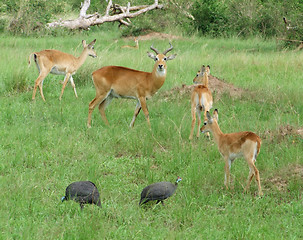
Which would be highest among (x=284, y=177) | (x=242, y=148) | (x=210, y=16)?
(x=242, y=148)

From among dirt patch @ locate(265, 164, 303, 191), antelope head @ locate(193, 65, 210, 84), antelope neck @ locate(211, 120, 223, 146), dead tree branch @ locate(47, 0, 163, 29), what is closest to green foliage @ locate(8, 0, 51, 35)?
dead tree branch @ locate(47, 0, 163, 29)

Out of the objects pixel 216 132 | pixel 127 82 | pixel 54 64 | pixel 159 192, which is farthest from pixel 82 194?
pixel 54 64

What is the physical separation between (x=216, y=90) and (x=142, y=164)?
390cm

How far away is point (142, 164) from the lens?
19.4ft

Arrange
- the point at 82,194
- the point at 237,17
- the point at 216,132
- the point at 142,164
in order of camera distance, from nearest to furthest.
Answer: the point at 82,194 → the point at 216,132 → the point at 142,164 → the point at 237,17

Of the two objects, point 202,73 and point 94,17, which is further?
point 94,17

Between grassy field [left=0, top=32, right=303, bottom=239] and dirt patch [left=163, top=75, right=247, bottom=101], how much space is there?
0.06 meters

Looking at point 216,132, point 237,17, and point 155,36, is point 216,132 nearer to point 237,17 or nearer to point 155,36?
point 155,36

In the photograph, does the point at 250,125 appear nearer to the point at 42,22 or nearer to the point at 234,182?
the point at 234,182

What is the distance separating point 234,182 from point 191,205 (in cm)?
79

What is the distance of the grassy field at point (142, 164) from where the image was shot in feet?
13.8

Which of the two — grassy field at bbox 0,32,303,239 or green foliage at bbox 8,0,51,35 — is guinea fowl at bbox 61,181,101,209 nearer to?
grassy field at bbox 0,32,303,239

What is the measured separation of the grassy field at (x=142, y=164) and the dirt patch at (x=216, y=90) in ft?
0.19

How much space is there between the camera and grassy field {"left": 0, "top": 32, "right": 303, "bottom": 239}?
13.8 feet
